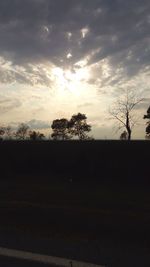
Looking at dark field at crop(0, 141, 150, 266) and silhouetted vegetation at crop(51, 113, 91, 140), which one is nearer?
dark field at crop(0, 141, 150, 266)

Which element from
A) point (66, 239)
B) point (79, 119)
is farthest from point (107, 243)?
point (79, 119)

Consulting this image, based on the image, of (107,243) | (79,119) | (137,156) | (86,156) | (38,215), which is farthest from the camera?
(79,119)

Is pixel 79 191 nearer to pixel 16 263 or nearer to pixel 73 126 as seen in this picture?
pixel 16 263

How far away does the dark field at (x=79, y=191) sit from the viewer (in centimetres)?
804

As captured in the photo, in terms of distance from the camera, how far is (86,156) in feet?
60.8

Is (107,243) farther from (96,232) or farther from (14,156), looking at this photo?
(14,156)

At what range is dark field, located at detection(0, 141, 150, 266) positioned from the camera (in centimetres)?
804

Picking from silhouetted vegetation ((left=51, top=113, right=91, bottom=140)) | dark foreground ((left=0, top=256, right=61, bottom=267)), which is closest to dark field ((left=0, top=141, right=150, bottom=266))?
dark foreground ((left=0, top=256, right=61, bottom=267))

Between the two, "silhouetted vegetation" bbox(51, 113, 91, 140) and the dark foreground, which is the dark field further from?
"silhouetted vegetation" bbox(51, 113, 91, 140)

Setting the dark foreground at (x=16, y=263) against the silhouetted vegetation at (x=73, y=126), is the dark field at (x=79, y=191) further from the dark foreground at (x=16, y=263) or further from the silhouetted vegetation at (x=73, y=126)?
the silhouetted vegetation at (x=73, y=126)

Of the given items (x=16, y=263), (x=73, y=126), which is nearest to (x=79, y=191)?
(x=16, y=263)

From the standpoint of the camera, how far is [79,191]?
47.1 feet

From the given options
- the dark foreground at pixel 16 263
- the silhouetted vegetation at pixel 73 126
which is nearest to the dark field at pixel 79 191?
the dark foreground at pixel 16 263

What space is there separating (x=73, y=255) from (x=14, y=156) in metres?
14.5
